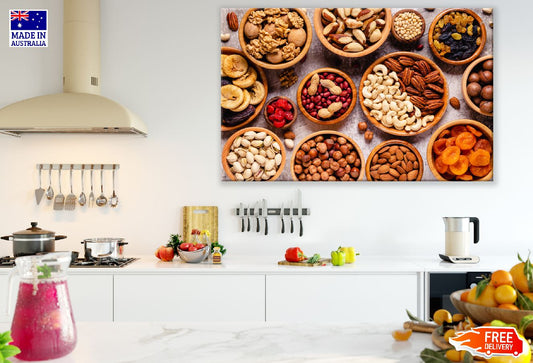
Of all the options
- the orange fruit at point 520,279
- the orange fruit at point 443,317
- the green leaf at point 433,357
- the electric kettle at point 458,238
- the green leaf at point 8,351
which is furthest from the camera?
the electric kettle at point 458,238

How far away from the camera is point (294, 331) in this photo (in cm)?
158

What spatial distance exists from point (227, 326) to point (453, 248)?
2.10m

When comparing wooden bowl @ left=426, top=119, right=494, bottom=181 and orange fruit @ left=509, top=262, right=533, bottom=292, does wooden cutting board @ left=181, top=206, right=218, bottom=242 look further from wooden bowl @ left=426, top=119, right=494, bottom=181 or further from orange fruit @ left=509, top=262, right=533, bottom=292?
orange fruit @ left=509, top=262, right=533, bottom=292

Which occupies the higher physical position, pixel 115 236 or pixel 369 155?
pixel 369 155

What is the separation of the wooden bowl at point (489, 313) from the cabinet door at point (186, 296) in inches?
70.1

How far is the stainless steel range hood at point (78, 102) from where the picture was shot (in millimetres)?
3133

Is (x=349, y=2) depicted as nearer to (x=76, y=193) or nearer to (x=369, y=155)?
(x=369, y=155)

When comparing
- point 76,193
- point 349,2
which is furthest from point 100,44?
point 349,2

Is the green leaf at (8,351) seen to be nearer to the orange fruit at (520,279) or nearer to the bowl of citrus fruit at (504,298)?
the bowl of citrus fruit at (504,298)

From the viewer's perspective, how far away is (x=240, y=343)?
4.81 ft

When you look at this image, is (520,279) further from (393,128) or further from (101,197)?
(101,197)

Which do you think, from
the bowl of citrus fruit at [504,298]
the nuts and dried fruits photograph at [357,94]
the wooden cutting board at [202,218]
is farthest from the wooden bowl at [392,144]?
the bowl of citrus fruit at [504,298]

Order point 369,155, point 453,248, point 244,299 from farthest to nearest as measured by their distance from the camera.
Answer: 1. point 369,155
2. point 453,248
3. point 244,299

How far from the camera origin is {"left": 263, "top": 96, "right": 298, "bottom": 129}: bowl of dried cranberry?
360 cm
